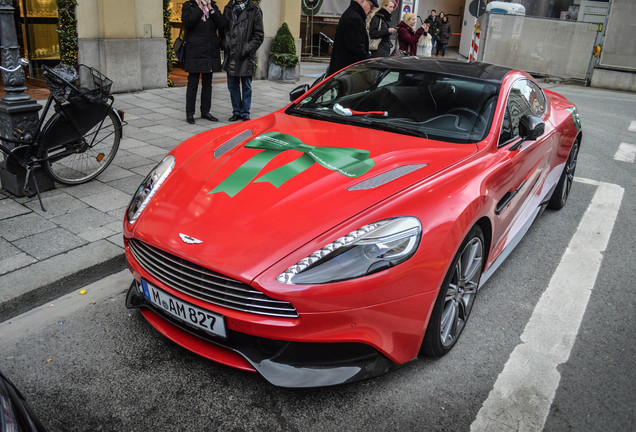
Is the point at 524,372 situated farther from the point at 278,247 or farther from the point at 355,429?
the point at 278,247

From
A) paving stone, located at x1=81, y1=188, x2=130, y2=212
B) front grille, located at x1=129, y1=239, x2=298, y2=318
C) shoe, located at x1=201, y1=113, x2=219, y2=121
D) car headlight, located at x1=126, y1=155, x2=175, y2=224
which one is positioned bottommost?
paving stone, located at x1=81, y1=188, x2=130, y2=212

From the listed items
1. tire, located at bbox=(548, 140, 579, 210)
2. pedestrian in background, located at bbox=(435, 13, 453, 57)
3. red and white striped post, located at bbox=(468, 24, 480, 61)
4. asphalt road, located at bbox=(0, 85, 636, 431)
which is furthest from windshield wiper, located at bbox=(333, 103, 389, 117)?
pedestrian in background, located at bbox=(435, 13, 453, 57)

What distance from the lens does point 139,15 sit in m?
9.95

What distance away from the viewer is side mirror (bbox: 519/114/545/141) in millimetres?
3676

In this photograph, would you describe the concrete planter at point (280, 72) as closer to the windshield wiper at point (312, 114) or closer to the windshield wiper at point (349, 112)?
the windshield wiper at point (312, 114)

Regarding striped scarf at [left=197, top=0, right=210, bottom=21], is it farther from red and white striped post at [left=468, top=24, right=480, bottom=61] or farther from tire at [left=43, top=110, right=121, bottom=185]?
red and white striped post at [left=468, top=24, right=480, bottom=61]

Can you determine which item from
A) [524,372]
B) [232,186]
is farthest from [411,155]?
[524,372]

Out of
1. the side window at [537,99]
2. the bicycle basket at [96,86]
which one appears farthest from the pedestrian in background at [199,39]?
the side window at [537,99]

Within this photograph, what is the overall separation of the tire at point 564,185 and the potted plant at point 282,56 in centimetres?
834

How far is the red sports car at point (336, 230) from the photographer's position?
2422 mm

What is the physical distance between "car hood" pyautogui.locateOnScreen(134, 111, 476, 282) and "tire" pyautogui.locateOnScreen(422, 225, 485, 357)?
0.46m

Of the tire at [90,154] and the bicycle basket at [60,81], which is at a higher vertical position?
the bicycle basket at [60,81]

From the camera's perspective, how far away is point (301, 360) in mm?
2449

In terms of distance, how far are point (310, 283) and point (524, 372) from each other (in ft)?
4.59
